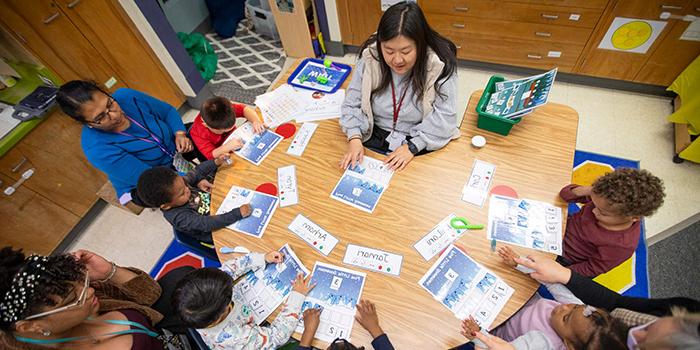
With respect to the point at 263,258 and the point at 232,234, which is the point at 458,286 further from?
the point at 232,234

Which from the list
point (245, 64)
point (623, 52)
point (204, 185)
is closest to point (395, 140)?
point (204, 185)

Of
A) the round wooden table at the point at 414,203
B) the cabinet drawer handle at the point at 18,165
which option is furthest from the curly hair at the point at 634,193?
the cabinet drawer handle at the point at 18,165

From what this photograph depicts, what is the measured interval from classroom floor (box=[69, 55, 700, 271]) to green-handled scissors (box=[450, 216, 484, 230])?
1771 mm

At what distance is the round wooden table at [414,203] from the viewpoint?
128 centimetres

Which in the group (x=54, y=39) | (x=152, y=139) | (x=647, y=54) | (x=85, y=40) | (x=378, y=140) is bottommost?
(x=647, y=54)

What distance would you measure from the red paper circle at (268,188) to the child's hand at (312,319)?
0.64 metres

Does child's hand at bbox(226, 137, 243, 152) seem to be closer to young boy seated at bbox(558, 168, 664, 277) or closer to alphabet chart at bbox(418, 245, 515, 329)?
alphabet chart at bbox(418, 245, 515, 329)

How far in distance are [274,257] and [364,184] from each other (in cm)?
57

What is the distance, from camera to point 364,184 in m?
1.67

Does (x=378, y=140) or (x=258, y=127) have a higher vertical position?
(x=258, y=127)

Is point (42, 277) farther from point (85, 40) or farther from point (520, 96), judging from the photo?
point (85, 40)

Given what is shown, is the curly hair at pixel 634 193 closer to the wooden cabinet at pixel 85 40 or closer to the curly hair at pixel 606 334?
the curly hair at pixel 606 334

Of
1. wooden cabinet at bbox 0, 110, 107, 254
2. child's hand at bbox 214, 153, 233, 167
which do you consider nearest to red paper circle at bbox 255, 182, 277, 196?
child's hand at bbox 214, 153, 233, 167

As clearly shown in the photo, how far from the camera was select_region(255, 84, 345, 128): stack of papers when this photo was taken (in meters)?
2.01
